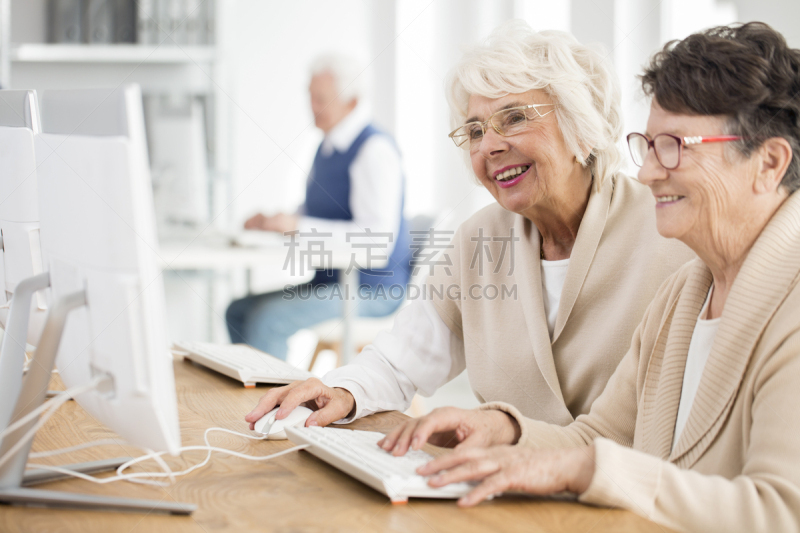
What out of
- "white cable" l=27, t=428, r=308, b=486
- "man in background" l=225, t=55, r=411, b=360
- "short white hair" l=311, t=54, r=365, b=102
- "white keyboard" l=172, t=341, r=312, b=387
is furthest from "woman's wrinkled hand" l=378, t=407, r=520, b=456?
"short white hair" l=311, t=54, r=365, b=102

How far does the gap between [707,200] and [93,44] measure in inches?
139

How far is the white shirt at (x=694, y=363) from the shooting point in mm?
948

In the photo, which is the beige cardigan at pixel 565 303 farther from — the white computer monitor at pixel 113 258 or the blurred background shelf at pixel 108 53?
the blurred background shelf at pixel 108 53

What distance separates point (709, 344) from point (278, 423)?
617 mm

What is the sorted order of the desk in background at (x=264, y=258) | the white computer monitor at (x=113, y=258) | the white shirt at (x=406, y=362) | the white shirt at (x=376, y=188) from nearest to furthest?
the white computer monitor at (x=113, y=258), the white shirt at (x=406, y=362), the desk in background at (x=264, y=258), the white shirt at (x=376, y=188)

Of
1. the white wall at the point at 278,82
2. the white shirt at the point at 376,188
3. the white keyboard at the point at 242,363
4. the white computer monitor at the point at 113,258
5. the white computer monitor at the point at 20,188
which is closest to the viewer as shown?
the white computer monitor at the point at 113,258

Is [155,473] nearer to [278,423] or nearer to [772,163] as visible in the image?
[278,423]

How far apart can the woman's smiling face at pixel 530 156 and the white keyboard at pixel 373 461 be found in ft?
1.99

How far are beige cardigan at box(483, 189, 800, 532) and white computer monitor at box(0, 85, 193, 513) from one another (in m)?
0.47

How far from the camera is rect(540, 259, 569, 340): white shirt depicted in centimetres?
138

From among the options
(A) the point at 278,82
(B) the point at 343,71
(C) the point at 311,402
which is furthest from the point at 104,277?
(A) the point at 278,82

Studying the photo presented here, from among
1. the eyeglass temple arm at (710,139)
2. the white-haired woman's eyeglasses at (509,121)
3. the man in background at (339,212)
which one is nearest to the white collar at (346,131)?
the man in background at (339,212)

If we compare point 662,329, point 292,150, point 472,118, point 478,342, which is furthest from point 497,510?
point 292,150

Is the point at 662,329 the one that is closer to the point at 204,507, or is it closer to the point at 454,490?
the point at 454,490
